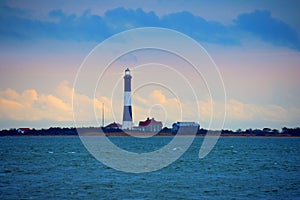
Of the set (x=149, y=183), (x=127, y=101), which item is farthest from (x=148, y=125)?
(x=149, y=183)

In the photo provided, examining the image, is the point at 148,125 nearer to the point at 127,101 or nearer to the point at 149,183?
the point at 127,101

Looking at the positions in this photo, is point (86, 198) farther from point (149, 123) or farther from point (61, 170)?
point (149, 123)

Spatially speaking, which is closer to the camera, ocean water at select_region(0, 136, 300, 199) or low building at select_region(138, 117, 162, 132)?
ocean water at select_region(0, 136, 300, 199)

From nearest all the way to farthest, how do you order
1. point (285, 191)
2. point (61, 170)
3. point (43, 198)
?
1. point (43, 198)
2. point (285, 191)
3. point (61, 170)

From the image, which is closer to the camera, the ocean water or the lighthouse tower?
the ocean water

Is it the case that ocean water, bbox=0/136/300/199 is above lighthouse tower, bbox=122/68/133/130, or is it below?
below

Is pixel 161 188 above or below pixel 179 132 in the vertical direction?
below

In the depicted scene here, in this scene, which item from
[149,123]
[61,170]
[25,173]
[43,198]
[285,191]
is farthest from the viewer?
[149,123]

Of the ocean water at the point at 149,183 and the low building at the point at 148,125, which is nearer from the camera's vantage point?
the ocean water at the point at 149,183

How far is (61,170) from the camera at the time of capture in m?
51.0

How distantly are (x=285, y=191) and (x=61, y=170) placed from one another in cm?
2204

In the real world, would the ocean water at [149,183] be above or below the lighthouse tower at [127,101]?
below

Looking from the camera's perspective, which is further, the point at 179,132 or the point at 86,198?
the point at 179,132

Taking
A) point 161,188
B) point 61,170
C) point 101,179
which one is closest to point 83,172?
point 61,170
